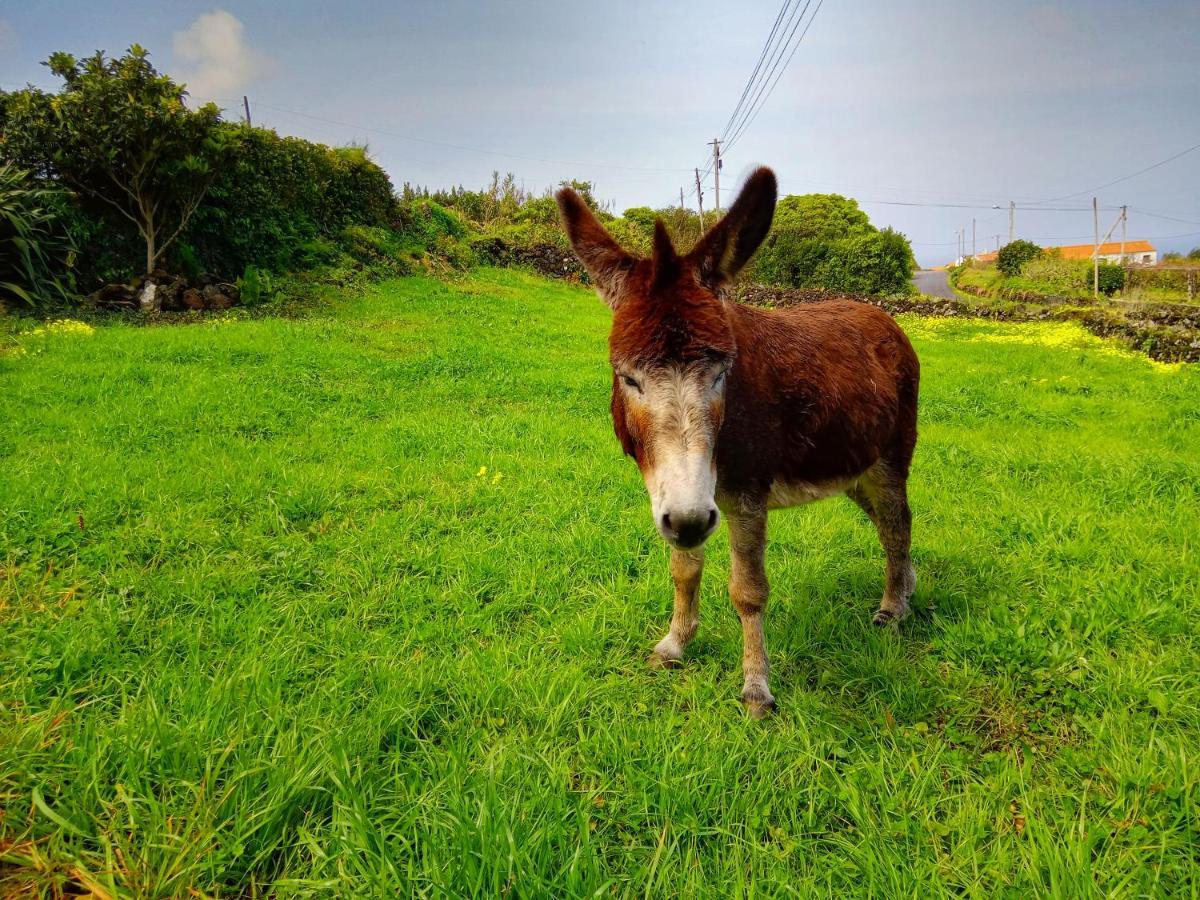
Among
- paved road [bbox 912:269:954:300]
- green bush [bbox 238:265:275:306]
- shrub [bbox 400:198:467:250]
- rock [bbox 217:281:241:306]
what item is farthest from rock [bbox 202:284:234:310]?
paved road [bbox 912:269:954:300]

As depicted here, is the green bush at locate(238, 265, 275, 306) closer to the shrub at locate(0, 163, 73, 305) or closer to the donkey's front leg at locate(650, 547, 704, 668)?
the shrub at locate(0, 163, 73, 305)

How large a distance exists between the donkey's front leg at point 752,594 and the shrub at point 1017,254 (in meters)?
54.5

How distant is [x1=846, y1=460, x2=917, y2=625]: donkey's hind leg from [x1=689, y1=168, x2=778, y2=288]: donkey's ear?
192 centimetres

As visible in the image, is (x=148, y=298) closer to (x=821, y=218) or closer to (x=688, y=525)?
(x=688, y=525)

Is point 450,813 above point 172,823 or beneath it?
beneath

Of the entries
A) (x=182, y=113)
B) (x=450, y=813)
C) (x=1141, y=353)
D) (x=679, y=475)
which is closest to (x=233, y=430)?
(x=450, y=813)

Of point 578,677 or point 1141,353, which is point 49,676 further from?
point 1141,353

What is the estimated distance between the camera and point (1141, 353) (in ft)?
43.1

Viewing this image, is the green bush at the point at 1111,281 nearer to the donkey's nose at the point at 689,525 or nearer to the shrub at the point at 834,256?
the shrub at the point at 834,256

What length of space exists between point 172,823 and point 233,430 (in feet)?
17.2

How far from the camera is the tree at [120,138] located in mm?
10984

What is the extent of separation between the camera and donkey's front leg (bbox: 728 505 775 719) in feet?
9.17

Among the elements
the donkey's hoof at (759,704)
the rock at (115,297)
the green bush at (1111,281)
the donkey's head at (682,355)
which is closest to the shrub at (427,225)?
the rock at (115,297)

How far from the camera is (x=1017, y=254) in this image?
4556 centimetres
